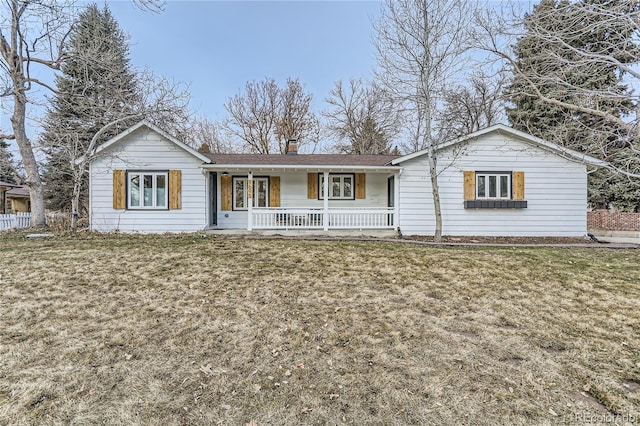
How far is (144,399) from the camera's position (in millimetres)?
2646

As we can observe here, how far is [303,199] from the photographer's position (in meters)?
13.1

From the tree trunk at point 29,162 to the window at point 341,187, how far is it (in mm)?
11694

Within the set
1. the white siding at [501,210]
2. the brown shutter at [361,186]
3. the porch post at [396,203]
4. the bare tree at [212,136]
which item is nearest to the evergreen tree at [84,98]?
the bare tree at [212,136]

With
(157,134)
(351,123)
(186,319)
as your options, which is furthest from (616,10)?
(351,123)

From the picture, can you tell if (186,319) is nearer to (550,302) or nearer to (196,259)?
(196,259)

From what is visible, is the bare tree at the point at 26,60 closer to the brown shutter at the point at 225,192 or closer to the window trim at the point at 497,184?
the brown shutter at the point at 225,192

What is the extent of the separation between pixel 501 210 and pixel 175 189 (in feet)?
39.0

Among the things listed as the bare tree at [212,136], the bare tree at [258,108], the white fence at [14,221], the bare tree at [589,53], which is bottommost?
the white fence at [14,221]

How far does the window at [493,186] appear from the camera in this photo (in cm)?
1159

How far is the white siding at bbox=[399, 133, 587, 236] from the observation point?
1146cm

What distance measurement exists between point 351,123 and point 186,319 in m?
25.3

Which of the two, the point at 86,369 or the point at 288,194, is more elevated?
the point at 288,194

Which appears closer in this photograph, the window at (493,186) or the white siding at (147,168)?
the white siding at (147,168)

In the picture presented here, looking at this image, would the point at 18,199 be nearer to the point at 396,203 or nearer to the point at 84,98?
the point at 84,98
